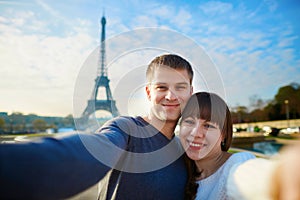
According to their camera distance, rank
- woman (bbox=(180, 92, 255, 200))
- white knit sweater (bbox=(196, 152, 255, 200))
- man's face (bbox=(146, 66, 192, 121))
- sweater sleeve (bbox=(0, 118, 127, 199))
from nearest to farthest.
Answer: sweater sleeve (bbox=(0, 118, 127, 199)) → white knit sweater (bbox=(196, 152, 255, 200)) → woman (bbox=(180, 92, 255, 200)) → man's face (bbox=(146, 66, 192, 121))

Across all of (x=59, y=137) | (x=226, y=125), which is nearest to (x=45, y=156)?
(x=59, y=137)

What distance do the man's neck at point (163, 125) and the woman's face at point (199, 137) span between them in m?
0.09

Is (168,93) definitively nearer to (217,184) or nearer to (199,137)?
(199,137)

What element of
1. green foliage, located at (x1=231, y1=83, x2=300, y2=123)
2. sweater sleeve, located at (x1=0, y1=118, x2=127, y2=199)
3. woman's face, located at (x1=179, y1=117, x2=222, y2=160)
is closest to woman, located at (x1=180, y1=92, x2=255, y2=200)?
woman's face, located at (x1=179, y1=117, x2=222, y2=160)

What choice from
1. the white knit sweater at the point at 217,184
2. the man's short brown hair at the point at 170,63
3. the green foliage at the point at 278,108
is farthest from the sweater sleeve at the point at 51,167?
the green foliage at the point at 278,108

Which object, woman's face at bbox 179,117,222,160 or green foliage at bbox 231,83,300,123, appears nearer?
woman's face at bbox 179,117,222,160

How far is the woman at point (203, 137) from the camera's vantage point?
1.68 meters

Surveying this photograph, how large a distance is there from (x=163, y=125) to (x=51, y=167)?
1.21 m

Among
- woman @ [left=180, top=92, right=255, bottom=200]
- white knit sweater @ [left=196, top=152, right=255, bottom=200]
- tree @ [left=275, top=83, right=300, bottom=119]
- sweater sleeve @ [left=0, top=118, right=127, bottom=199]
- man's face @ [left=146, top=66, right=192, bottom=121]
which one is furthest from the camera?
tree @ [left=275, top=83, right=300, bottom=119]

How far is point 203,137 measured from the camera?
172 cm

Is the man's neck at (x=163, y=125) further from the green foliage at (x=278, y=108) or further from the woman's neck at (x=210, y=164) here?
the green foliage at (x=278, y=108)

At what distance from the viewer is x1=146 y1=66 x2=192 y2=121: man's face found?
5.85 feet

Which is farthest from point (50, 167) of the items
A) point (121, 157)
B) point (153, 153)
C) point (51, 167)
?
point (153, 153)

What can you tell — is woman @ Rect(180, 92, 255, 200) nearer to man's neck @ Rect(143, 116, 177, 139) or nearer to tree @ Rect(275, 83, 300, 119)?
man's neck @ Rect(143, 116, 177, 139)
